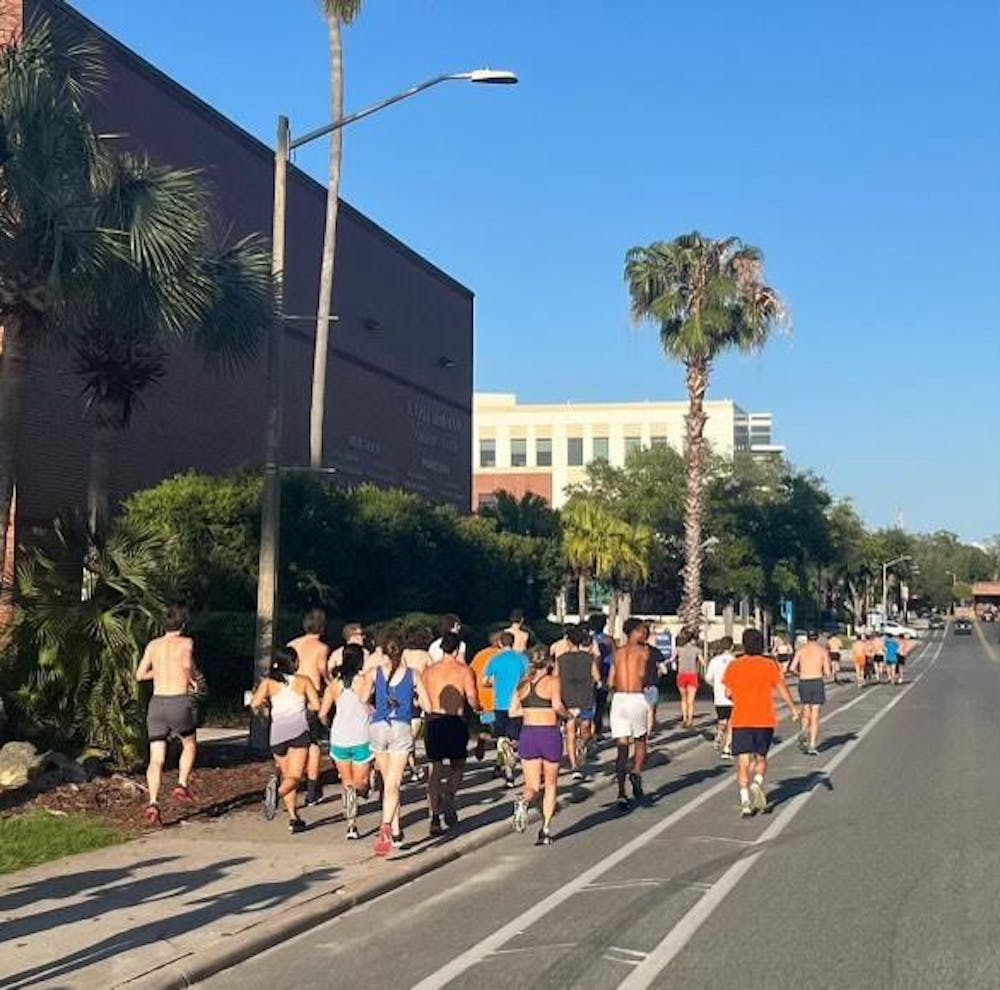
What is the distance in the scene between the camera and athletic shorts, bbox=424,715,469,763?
11.2m

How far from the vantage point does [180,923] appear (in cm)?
812

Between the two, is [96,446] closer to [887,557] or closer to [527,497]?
[527,497]

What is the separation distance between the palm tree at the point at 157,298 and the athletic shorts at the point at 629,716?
6.06m

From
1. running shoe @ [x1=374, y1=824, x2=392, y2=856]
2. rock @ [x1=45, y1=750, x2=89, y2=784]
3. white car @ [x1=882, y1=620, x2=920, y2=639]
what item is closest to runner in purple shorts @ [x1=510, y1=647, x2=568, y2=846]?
running shoe @ [x1=374, y1=824, x2=392, y2=856]

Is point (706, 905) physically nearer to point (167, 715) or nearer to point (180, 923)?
point (180, 923)

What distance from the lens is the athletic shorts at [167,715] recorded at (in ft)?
38.4

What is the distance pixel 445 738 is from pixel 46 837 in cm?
321

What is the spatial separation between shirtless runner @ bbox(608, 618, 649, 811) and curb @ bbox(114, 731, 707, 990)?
82.0 inches

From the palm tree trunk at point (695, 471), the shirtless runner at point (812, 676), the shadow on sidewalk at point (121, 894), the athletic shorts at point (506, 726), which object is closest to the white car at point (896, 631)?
the palm tree trunk at point (695, 471)

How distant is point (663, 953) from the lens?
7430mm

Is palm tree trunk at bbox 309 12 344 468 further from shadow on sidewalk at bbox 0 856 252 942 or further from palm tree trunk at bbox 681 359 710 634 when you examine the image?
shadow on sidewalk at bbox 0 856 252 942

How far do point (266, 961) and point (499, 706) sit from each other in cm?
722

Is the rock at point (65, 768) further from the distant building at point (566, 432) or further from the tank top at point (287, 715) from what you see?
the distant building at point (566, 432)

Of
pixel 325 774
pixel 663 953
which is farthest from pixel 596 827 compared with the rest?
pixel 663 953
